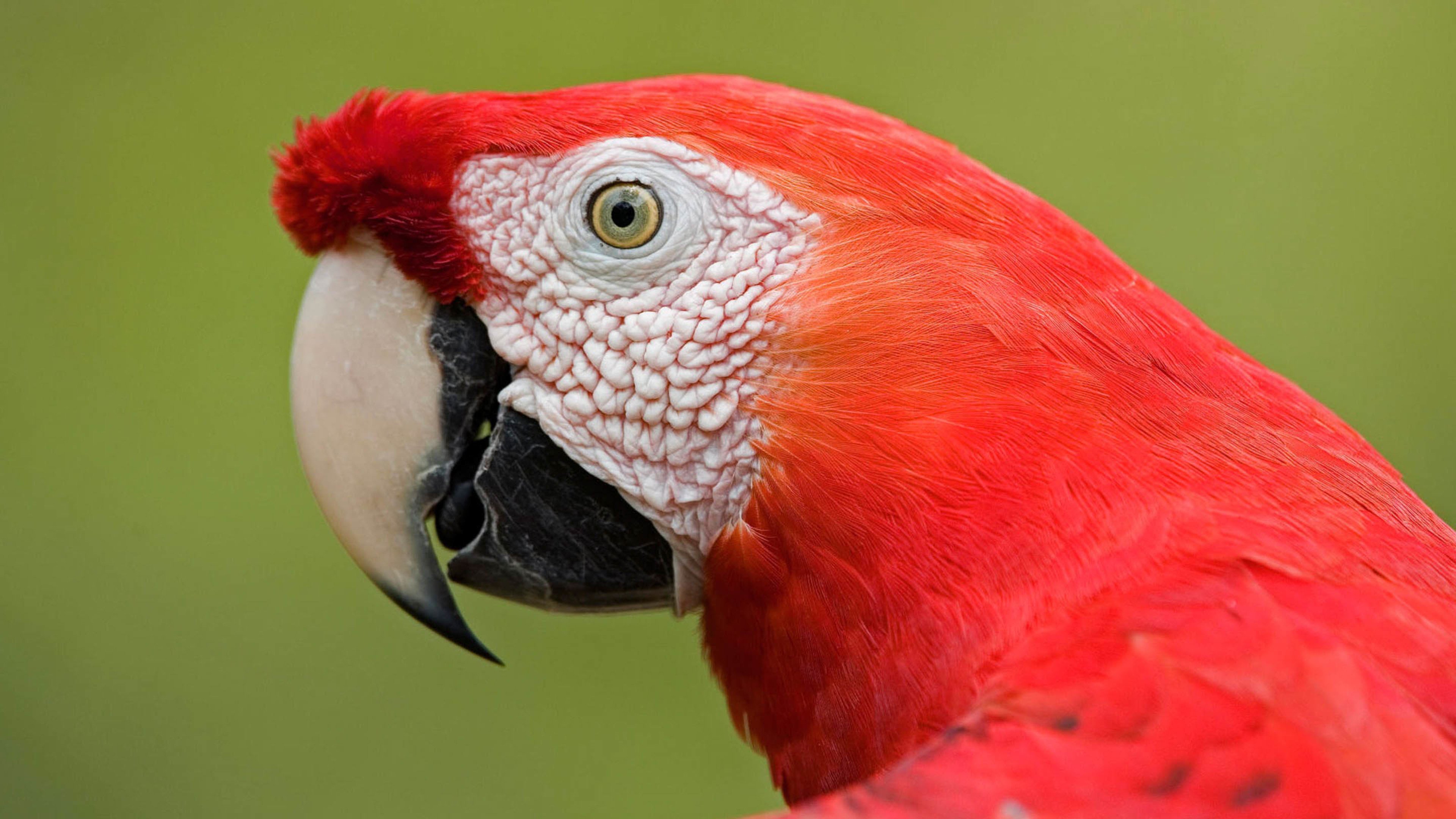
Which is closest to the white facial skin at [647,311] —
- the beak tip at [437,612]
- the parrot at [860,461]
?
the parrot at [860,461]

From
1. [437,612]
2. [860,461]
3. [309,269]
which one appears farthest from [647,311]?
[309,269]

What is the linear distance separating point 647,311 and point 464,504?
24cm

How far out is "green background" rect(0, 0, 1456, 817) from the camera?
98.2 inches

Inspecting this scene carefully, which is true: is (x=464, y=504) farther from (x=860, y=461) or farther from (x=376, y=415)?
(x=860, y=461)

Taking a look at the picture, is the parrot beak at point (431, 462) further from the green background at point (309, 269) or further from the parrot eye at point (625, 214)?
the green background at point (309, 269)

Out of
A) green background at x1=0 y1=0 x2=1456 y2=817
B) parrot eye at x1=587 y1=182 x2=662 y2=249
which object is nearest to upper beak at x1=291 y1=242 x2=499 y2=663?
parrot eye at x1=587 y1=182 x2=662 y2=249

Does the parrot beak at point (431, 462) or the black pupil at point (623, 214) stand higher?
the black pupil at point (623, 214)

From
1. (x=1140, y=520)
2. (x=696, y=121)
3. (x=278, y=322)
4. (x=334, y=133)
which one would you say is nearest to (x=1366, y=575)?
(x=1140, y=520)

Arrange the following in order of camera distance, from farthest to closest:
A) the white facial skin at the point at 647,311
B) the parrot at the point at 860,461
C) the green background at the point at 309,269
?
the green background at the point at 309,269 → the white facial skin at the point at 647,311 → the parrot at the point at 860,461

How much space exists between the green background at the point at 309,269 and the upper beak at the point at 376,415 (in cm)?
149

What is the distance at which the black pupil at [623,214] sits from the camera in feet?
3.09

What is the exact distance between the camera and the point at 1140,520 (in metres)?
0.82

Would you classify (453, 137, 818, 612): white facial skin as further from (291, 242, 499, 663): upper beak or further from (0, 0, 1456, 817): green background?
(0, 0, 1456, 817): green background

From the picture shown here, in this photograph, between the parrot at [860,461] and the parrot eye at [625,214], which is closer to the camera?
the parrot at [860,461]
